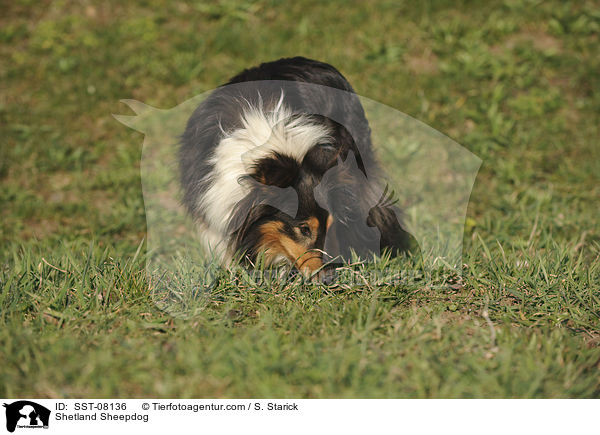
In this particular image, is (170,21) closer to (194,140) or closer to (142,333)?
(194,140)

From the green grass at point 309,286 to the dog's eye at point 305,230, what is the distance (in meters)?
0.31

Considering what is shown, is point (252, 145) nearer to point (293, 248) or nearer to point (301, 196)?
point (301, 196)

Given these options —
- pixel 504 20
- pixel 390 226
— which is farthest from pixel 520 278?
pixel 504 20

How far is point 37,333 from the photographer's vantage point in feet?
8.07

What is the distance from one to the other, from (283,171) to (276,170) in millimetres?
36

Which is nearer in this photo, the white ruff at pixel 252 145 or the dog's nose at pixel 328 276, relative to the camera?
the white ruff at pixel 252 145

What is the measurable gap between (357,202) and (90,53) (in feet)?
12.1
